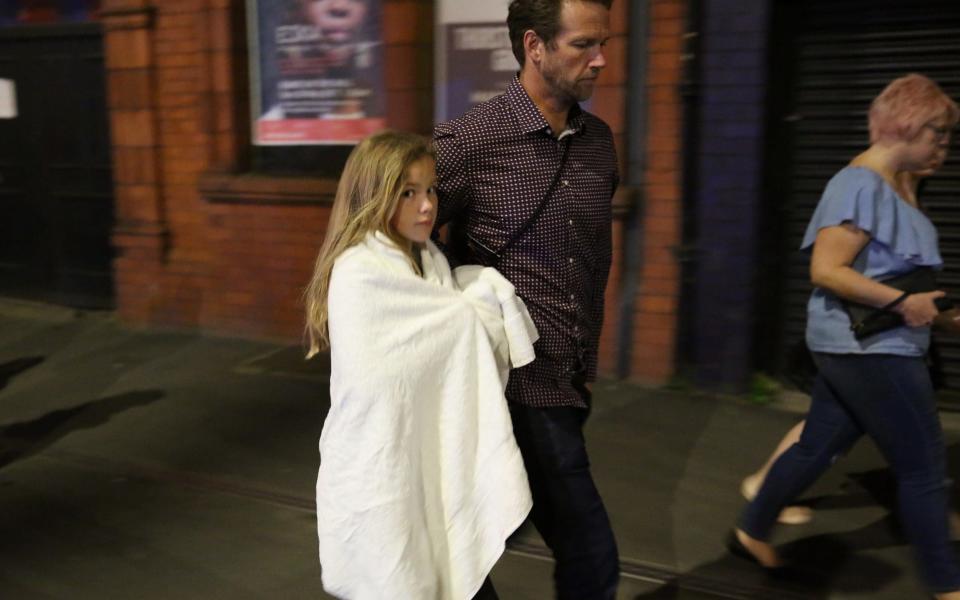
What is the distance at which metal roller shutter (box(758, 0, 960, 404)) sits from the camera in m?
5.32

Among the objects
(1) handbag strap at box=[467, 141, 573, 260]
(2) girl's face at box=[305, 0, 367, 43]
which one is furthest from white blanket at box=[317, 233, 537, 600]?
(2) girl's face at box=[305, 0, 367, 43]

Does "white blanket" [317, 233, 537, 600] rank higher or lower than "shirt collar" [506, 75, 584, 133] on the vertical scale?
lower

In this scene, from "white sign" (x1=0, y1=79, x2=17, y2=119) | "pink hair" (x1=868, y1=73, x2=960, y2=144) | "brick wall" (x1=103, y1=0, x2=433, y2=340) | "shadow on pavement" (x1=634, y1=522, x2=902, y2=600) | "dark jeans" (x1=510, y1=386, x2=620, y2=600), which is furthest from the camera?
"white sign" (x1=0, y1=79, x2=17, y2=119)

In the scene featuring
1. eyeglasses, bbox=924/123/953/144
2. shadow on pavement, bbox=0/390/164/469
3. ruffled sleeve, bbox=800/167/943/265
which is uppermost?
eyeglasses, bbox=924/123/953/144

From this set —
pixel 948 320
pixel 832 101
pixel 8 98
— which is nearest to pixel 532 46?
pixel 948 320

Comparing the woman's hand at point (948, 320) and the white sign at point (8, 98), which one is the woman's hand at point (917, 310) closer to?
the woman's hand at point (948, 320)

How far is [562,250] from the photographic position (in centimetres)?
258

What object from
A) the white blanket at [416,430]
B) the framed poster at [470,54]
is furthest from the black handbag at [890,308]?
the framed poster at [470,54]

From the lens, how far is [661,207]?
5812 millimetres

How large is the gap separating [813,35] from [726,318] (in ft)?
5.58

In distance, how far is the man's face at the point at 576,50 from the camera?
2.46 meters

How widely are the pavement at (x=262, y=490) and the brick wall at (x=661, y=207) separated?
0.85ft

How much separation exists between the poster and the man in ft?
13.9

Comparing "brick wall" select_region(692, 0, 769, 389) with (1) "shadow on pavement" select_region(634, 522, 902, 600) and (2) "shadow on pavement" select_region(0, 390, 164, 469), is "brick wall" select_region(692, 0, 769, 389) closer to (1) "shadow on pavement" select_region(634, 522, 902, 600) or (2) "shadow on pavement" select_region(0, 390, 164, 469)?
(1) "shadow on pavement" select_region(634, 522, 902, 600)
